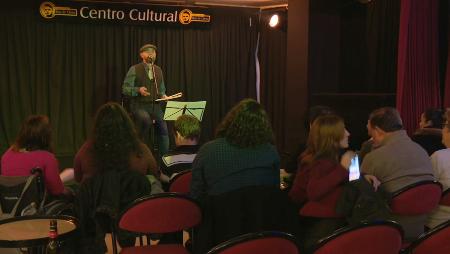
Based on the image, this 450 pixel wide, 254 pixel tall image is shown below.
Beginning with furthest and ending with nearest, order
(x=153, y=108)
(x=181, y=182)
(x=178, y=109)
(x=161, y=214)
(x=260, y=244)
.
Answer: (x=153, y=108) → (x=178, y=109) → (x=181, y=182) → (x=161, y=214) → (x=260, y=244)

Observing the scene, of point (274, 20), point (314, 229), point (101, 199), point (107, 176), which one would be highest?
point (274, 20)

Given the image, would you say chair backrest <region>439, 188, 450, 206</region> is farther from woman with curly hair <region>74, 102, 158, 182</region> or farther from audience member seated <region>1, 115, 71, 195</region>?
audience member seated <region>1, 115, 71, 195</region>

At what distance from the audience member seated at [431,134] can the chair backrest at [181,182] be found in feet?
6.83

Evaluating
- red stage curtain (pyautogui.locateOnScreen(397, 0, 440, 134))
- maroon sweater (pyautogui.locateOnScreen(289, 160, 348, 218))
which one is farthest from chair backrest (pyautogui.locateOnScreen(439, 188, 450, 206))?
red stage curtain (pyautogui.locateOnScreen(397, 0, 440, 134))

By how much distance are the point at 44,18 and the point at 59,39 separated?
0.38 m

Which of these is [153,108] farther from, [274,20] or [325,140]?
[325,140]

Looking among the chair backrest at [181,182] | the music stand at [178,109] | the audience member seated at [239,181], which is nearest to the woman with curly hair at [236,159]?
the audience member seated at [239,181]

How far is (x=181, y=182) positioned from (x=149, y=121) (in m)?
3.94

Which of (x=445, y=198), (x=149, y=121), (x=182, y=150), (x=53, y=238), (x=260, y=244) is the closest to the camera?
(x=260, y=244)

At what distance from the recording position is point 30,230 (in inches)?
96.9

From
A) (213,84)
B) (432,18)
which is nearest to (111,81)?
(213,84)

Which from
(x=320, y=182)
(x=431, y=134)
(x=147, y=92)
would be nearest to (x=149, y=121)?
(x=147, y=92)

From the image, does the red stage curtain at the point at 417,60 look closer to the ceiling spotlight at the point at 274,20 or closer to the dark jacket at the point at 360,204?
the ceiling spotlight at the point at 274,20

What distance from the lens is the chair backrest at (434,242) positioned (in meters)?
2.18
